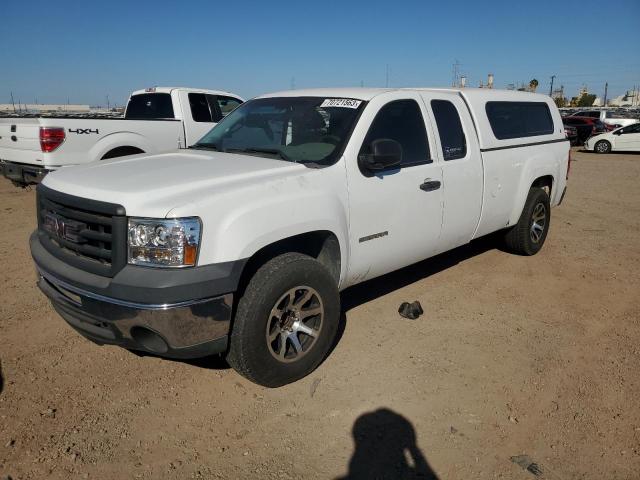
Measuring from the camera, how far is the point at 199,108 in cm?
940

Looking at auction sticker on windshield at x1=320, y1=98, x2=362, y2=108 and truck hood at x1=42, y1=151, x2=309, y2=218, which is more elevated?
auction sticker on windshield at x1=320, y1=98, x2=362, y2=108

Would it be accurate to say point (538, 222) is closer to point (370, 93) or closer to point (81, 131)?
point (370, 93)

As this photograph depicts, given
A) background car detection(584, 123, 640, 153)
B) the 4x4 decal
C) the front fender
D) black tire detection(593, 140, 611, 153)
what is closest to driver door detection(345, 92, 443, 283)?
the front fender

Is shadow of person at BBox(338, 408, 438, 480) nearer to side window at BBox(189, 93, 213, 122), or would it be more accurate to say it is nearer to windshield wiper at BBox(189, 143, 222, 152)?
windshield wiper at BBox(189, 143, 222, 152)

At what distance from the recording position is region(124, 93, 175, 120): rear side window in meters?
9.29

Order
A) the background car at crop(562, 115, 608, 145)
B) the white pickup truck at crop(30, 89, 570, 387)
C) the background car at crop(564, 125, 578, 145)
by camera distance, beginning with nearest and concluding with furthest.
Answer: the white pickup truck at crop(30, 89, 570, 387)
the background car at crop(564, 125, 578, 145)
the background car at crop(562, 115, 608, 145)

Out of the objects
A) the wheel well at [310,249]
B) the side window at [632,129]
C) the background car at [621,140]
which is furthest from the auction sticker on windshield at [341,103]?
the side window at [632,129]

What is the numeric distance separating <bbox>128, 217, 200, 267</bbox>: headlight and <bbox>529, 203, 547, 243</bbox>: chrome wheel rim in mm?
4626

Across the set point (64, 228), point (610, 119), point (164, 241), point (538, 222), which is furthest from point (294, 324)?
point (610, 119)

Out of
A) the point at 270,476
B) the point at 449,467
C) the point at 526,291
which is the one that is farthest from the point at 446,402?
the point at 526,291

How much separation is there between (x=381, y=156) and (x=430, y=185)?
0.82 m

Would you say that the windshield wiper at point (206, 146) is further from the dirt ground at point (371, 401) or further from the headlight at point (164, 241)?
the dirt ground at point (371, 401)

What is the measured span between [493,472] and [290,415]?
1197 millimetres

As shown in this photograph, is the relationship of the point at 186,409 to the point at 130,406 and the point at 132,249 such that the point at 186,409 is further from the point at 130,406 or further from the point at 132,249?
the point at 132,249
